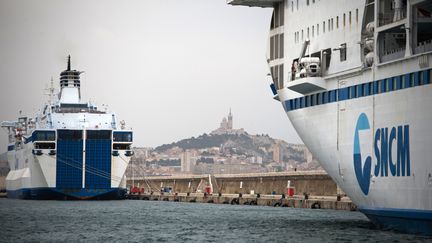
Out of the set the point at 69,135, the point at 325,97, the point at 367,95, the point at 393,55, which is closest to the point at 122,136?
the point at 69,135

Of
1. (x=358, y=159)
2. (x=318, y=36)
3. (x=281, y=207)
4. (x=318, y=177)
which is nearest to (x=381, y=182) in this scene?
(x=358, y=159)

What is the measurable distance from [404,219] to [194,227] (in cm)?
1579

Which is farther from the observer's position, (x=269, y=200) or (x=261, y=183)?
(x=261, y=183)

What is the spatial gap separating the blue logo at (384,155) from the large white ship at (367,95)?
0.12ft

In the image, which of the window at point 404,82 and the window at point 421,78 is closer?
the window at point 421,78

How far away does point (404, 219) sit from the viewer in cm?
3788

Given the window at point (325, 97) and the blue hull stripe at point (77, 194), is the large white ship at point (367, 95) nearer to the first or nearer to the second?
the window at point (325, 97)

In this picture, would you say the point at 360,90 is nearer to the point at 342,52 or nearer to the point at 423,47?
the point at 342,52

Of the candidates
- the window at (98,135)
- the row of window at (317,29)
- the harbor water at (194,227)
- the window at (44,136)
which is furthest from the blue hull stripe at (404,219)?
the window at (44,136)

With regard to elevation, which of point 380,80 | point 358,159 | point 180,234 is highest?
point 380,80

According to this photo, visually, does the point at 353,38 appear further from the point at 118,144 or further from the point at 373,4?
the point at 118,144

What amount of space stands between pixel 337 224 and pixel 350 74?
10997 millimetres

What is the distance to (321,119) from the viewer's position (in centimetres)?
4484

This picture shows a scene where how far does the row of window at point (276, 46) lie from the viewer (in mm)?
49938
